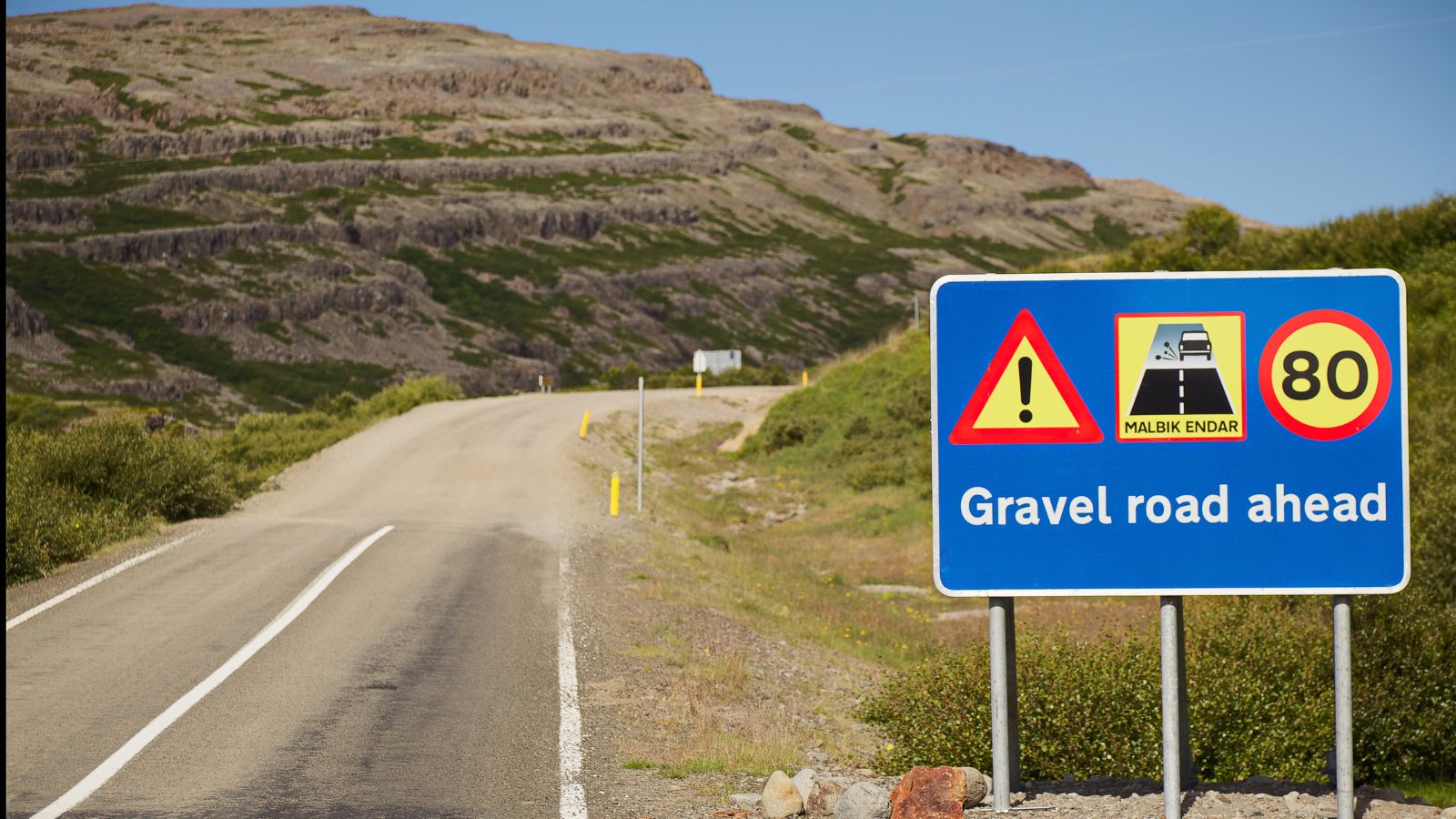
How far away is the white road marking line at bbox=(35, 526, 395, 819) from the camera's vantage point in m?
7.90

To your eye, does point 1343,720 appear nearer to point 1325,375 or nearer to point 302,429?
point 1325,375

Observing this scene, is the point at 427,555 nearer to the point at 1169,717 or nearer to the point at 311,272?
the point at 1169,717

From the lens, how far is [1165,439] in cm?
646

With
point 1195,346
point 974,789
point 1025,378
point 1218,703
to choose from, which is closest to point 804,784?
point 974,789

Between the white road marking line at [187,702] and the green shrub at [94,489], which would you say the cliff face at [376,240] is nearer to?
the green shrub at [94,489]

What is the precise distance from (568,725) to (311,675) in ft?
9.38

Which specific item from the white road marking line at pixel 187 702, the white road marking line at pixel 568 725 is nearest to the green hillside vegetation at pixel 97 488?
the white road marking line at pixel 187 702

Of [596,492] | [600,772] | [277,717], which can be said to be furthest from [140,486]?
[600,772]

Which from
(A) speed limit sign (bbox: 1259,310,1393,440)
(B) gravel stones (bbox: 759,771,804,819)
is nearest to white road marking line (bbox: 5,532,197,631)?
(B) gravel stones (bbox: 759,771,804,819)

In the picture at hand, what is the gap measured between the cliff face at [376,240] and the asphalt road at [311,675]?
6040 centimetres

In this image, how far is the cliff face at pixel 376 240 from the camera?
294 feet

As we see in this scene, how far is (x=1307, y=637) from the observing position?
10680 mm

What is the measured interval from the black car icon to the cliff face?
7457 centimetres

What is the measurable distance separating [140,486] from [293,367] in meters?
68.6
